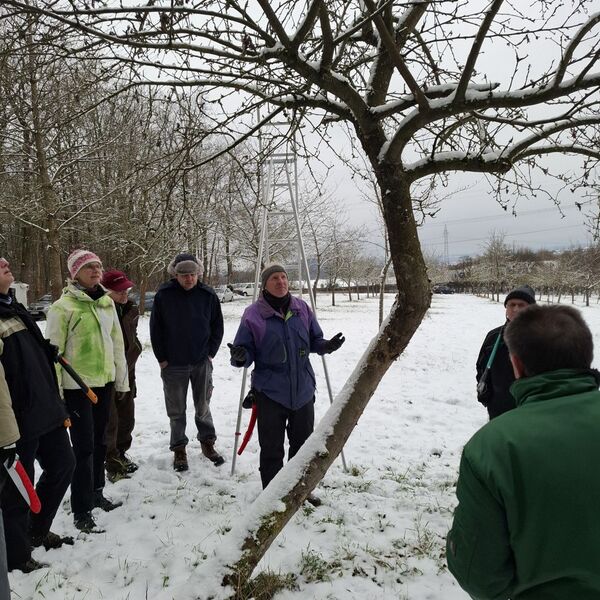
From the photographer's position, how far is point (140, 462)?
13.6ft

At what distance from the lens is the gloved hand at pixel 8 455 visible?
2.09m

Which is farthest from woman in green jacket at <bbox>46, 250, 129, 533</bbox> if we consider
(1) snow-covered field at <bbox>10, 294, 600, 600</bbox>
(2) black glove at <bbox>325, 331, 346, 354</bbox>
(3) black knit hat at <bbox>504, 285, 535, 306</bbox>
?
(3) black knit hat at <bbox>504, 285, 535, 306</bbox>

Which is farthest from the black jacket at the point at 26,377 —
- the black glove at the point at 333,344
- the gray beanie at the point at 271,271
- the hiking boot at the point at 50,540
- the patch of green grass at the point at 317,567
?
the black glove at the point at 333,344

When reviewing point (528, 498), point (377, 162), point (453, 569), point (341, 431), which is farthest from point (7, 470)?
point (377, 162)

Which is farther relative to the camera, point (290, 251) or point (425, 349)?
point (290, 251)

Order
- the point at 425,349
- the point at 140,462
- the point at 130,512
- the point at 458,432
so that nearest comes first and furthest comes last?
1. the point at 130,512
2. the point at 140,462
3. the point at 458,432
4. the point at 425,349

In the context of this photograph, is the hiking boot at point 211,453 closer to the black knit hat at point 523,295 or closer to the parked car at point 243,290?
the black knit hat at point 523,295

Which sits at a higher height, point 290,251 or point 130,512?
point 290,251

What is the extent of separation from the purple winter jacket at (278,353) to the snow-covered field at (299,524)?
934 mm

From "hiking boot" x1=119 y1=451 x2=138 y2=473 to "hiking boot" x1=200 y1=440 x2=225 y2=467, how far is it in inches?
25.9

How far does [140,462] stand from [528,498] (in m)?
3.91

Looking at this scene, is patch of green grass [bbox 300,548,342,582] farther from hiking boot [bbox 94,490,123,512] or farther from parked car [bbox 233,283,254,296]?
parked car [bbox 233,283,254,296]

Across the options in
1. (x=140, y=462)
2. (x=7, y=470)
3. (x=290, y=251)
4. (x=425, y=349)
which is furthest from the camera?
(x=290, y=251)

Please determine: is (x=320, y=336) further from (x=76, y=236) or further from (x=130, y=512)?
(x=76, y=236)
